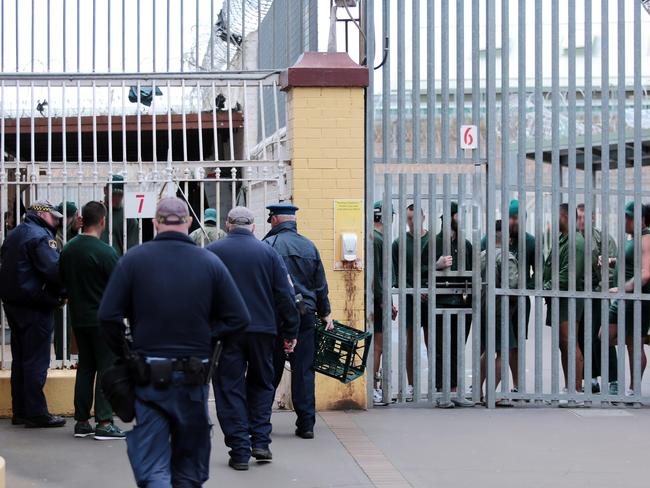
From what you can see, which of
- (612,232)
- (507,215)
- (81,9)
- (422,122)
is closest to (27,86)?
(81,9)

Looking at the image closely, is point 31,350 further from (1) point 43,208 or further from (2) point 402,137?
(2) point 402,137

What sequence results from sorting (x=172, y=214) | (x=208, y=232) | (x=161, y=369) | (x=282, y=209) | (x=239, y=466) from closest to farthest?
(x=161, y=369) → (x=172, y=214) → (x=239, y=466) → (x=282, y=209) → (x=208, y=232)

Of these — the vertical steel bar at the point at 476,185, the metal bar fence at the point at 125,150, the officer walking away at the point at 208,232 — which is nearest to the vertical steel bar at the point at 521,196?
the vertical steel bar at the point at 476,185

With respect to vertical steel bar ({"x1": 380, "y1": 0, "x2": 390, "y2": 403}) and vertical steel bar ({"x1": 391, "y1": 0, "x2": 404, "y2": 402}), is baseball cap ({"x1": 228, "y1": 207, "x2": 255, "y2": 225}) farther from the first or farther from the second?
vertical steel bar ({"x1": 391, "y1": 0, "x2": 404, "y2": 402})

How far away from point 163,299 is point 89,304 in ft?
8.99

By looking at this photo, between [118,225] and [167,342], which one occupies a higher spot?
[118,225]

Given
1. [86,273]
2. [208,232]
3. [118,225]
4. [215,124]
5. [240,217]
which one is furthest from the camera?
[208,232]

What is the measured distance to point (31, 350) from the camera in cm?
866

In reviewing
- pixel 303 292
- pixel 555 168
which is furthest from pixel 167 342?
pixel 555 168

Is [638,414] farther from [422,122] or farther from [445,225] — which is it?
[422,122]

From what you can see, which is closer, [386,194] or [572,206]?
[386,194]

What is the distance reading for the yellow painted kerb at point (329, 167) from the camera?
374 inches

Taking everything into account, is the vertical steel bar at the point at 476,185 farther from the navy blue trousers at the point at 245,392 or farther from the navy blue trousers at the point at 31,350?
the navy blue trousers at the point at 31,350

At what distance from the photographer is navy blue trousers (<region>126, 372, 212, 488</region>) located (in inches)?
224
